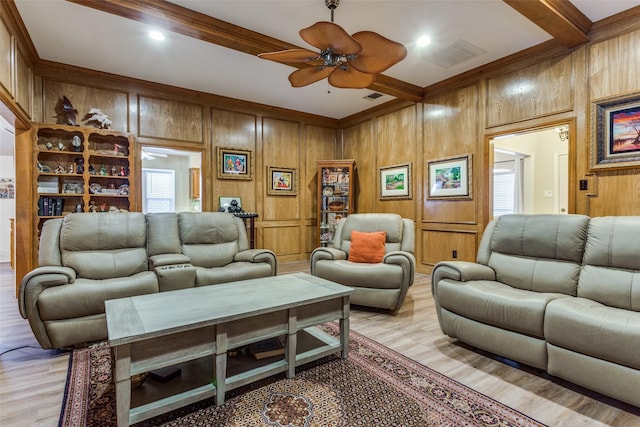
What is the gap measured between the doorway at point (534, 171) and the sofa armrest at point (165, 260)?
5.10 meters

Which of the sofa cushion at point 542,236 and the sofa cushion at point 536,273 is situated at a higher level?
the sofa cushion at point 542,236

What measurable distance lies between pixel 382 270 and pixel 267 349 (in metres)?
1.48

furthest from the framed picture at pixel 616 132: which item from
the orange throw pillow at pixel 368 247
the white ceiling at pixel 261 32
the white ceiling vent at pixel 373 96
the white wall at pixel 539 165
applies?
the white ceiling vent at pixel 373 96

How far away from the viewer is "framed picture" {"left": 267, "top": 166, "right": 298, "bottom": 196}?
6031mm

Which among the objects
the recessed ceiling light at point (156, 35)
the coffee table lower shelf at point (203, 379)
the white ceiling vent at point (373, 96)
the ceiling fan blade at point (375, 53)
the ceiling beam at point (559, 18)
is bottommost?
the coffee table lower shelf at point (203, 379)

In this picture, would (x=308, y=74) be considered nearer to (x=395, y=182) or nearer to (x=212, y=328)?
(x=212, y=328)

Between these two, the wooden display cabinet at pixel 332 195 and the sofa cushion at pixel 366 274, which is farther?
the wooden display cabinet at pixel 332 195

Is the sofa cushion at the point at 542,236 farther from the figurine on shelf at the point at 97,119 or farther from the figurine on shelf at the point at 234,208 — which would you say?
the figurine on shelf at the point at 97,119

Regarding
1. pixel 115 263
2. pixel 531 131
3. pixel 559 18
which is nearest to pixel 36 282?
pixel 115 263

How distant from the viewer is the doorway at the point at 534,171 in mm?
5537

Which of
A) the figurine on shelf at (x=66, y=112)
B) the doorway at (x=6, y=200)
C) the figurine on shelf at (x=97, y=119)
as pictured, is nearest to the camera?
the figurine on shelf at (x=66, y=112)

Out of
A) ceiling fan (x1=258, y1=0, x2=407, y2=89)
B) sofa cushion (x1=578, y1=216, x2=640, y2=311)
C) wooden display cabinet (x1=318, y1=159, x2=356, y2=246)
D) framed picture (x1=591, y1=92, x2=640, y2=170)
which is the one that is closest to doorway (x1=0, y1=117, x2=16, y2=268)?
wooden display cabinet (x1=318, y1=159, x2=356, y2=246)

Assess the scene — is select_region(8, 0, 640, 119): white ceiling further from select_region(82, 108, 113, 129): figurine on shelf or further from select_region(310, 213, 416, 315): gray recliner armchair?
select_region(310, 213, 416, 315): gray recliner armchair

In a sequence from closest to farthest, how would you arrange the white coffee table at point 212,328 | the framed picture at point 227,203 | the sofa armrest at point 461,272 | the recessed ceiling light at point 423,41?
the white coffee table at point 212,328 → the sofa armrest at point 461,272 → the recessed ceiling light at point 423,41 → the framed picture at point 227,203
